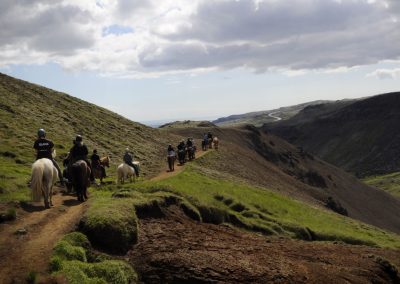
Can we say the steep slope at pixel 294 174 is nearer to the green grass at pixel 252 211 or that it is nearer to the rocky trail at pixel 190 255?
the green grass at pixel 252 211

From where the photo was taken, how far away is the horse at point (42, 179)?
24047 mm

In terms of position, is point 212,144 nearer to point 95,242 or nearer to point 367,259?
point 367,259

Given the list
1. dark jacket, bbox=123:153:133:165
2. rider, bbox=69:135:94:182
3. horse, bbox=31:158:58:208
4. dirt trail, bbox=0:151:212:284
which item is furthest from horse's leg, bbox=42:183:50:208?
dark jacket, bbox=123:153:133:165

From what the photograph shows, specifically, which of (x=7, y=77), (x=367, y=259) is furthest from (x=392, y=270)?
(x=7, y=77)

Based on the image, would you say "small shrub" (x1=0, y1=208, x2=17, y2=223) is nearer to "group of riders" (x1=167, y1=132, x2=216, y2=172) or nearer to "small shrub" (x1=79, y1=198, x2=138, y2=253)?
"small shrub" (x1=79, y1=198, x2=138, y2=253)

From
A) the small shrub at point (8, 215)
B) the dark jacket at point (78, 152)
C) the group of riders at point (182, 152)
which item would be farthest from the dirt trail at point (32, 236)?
the group of riders at point (182, 152)

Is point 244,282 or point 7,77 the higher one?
point 7,77

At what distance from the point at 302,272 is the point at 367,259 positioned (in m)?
7.49

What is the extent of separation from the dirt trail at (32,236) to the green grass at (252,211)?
25.2 ft

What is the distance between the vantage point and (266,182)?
224ft

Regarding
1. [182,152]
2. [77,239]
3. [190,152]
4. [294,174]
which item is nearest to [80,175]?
[77,239]

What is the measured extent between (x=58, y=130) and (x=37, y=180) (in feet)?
117

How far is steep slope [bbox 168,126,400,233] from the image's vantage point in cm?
6988

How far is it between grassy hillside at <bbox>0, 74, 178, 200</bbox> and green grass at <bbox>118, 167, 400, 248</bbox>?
853 centimetres
